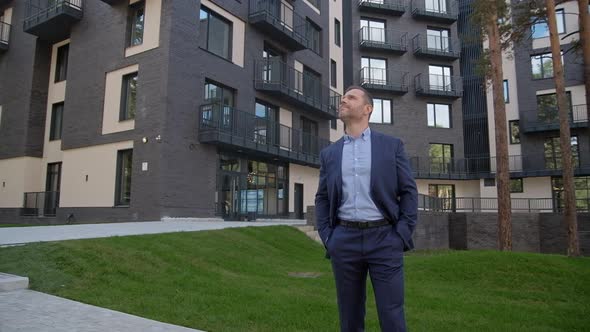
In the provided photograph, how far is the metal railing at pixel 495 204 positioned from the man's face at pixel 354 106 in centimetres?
2171

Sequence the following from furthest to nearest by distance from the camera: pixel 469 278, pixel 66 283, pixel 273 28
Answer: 1. pixel 273 28
2. pixel 469 278
3. pixel 66 283

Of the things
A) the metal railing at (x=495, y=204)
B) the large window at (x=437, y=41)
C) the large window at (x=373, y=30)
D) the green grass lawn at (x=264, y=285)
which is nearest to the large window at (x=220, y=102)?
the green grass lawn at (x=264, y=285)

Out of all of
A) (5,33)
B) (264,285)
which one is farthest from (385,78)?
(264,285)

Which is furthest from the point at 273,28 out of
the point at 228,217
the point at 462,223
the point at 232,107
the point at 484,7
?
the point at 462,223

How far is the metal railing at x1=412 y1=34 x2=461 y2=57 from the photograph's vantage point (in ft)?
107

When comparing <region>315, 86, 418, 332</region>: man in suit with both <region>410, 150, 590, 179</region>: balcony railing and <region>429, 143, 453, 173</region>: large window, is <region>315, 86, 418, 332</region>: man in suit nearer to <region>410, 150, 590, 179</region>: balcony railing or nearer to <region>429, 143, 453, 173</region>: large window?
<region>410, 150, 590, 179</region>: balcony railing

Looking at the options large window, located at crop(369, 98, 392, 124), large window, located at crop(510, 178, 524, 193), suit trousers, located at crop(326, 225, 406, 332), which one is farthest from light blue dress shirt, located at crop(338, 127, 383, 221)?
large window, located at crop(510, 178, 524, 193)

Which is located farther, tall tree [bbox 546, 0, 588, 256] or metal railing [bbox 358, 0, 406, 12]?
metal railing [bbox 358, 0, 406, 12]

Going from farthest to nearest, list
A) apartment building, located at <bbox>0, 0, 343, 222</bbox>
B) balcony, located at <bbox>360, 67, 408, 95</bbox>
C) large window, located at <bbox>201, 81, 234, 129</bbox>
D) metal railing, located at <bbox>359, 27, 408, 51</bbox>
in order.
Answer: metal railing, located at <bbox>359, 27, 408, 51</bbox>
balcony, located at <bbox>360, 67, 408, 95</bbox>
large window, located at <bbox>201, 81, 234, 129</bbox>
apartment building, located at <bbox>0, 0, 343, 222</bbox>

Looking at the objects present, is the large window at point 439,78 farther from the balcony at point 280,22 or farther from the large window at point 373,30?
the balcony at point 280,22

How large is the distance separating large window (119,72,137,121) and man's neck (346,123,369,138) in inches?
629

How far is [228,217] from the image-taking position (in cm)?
1869

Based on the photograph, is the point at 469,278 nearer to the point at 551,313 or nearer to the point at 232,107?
the point at 551,313

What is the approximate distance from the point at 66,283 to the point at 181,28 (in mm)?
13028
